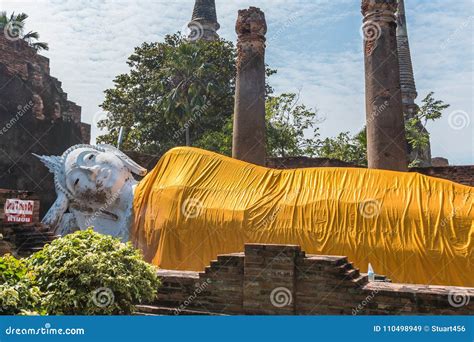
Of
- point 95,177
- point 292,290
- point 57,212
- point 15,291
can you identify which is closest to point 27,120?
point 57,212

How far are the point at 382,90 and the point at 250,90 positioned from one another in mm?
3709

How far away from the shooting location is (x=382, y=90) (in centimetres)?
1035

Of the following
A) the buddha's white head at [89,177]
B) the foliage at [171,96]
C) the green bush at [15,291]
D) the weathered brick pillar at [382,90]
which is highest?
the foliage at [171,96]

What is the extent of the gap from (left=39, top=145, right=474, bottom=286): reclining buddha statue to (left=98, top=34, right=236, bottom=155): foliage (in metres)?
14.0

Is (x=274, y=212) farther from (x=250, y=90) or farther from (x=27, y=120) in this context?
(x=27, y=120)

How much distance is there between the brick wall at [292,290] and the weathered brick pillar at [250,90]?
6.47m

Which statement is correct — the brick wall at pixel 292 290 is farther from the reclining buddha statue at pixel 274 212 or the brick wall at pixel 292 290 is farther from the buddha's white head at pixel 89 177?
the buddha's white head at pixel 89 177

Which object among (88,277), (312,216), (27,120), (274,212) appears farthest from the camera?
(27,120)

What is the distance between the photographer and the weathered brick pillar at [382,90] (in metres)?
10.1

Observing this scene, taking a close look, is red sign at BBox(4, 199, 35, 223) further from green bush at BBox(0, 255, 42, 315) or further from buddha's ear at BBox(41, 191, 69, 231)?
green bush at BBox(0, 255, 42, 315)

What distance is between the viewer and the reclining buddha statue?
25.7 feet

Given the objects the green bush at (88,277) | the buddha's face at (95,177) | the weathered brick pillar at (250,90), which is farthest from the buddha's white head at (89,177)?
the green bush at (88,277)

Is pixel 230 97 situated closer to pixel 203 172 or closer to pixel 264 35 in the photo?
pixel 264 35

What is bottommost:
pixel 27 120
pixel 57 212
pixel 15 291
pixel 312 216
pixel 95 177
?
pixel 15 291
